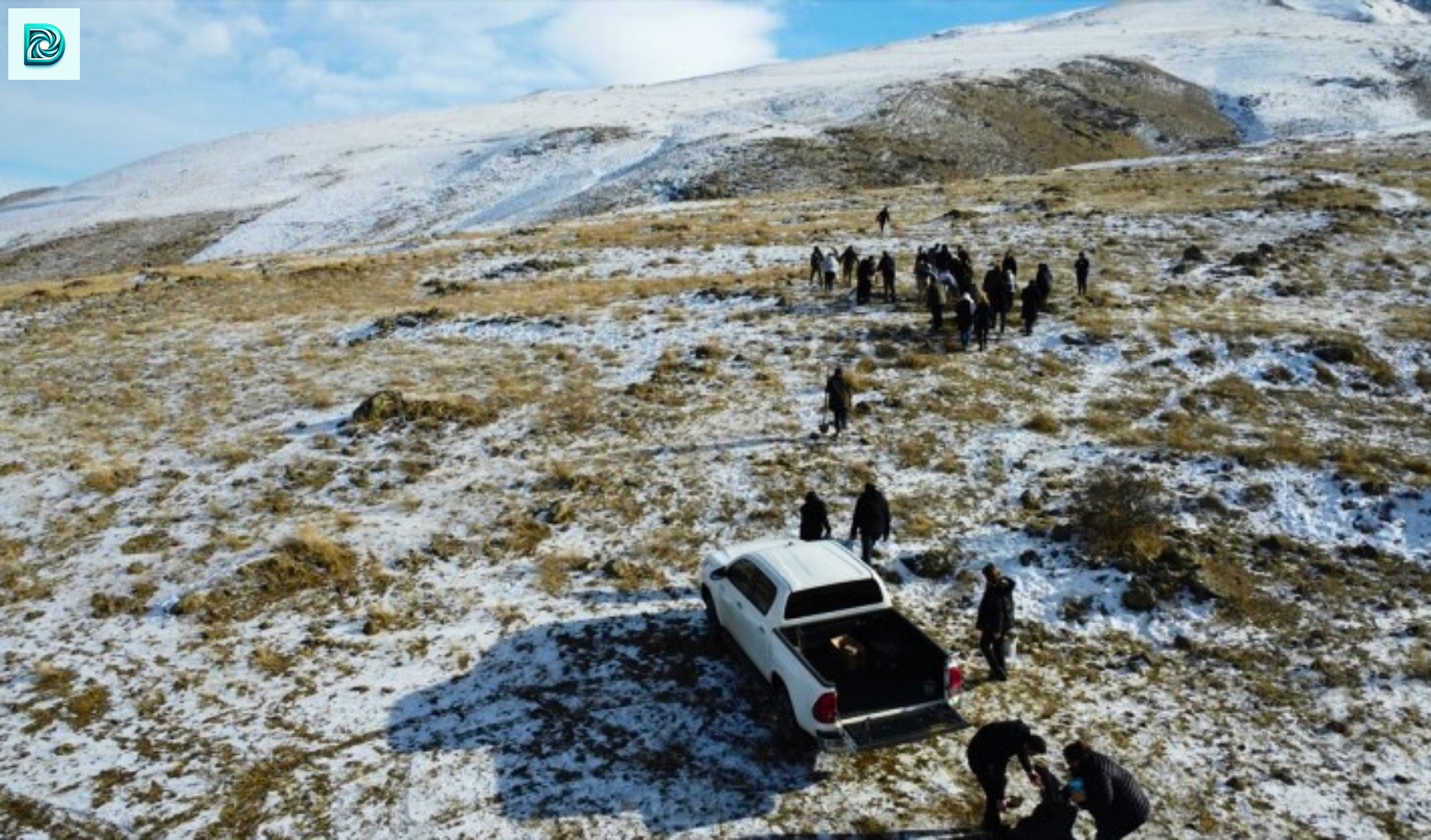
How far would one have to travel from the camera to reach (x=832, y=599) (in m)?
12.1

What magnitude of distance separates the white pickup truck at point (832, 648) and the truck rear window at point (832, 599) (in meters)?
0.01

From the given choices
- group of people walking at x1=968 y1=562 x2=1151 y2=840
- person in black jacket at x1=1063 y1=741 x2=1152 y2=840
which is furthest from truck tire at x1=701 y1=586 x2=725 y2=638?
person in black jacket at x1=1063 y1=741 x2=1152 y2=840

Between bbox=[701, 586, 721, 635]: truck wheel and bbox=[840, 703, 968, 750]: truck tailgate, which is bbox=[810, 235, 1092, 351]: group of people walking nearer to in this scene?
bbox=[701, 586, 721, 635]: truck wheel

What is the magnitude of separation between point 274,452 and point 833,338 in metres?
15.7

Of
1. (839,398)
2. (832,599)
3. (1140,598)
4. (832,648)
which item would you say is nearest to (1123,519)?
(1140,598)

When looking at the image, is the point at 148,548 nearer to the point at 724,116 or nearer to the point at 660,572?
the point at 660,572

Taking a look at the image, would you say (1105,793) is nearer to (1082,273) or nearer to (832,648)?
(832,648)

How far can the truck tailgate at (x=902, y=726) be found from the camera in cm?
1027

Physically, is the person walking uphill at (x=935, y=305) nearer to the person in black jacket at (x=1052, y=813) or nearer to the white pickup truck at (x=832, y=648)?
the white pickup truck at (x=832, y=648)

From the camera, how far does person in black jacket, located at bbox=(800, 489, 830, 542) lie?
51.2 ft

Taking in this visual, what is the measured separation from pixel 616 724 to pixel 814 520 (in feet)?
17.1

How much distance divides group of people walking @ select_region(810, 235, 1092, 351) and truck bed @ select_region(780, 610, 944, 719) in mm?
15856

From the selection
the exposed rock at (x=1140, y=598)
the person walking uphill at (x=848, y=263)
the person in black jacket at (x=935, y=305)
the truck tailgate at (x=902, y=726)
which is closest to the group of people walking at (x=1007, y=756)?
the truck tailgate at (x=902, y=726)

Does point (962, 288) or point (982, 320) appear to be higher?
point (962, 288)
